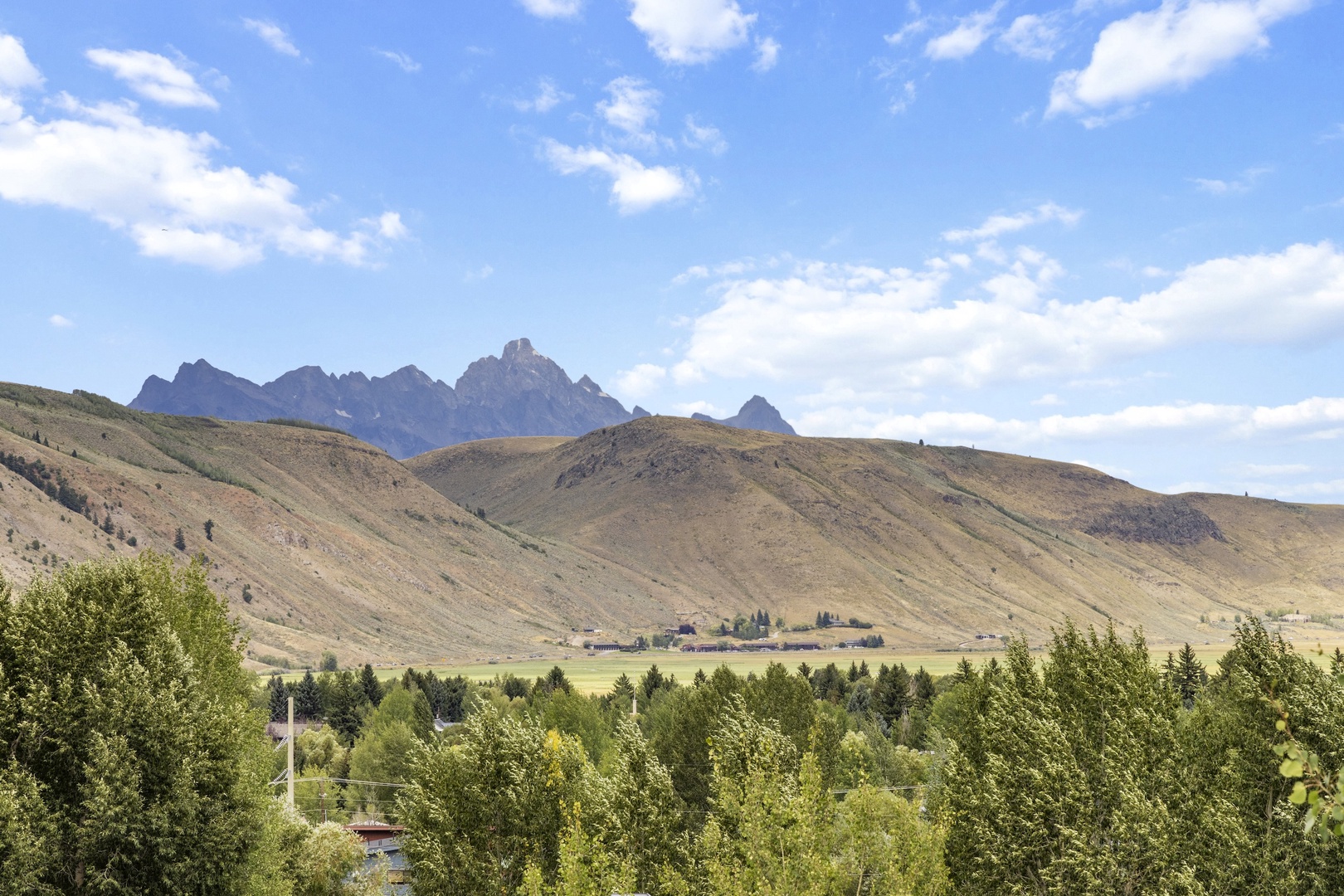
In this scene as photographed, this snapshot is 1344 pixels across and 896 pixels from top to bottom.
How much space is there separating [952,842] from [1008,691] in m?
7.00

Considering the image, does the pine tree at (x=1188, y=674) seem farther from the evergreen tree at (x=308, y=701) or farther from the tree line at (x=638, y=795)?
the evergreen tree at (x=308, y=701)

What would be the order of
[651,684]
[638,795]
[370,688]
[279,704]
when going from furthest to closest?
[370,688] < [651,684] < [279,704] < [638,795]

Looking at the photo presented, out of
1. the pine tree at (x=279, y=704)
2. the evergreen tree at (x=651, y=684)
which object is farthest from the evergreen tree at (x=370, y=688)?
the evergreen tree at (x=651, y=684)

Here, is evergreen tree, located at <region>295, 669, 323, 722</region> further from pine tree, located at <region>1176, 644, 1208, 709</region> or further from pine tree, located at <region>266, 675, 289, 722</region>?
pine tree, located at <region>1176, 644, 1208, 709</region>

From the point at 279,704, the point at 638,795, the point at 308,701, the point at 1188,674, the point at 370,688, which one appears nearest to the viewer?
the point at 638,795

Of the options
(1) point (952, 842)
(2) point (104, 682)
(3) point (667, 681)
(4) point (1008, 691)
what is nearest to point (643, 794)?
(1) point (952, 842)

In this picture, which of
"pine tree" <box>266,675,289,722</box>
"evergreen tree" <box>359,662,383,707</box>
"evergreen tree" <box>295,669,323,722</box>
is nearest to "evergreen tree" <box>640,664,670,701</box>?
"evergreen tree" <box>359,662,383,707</box>

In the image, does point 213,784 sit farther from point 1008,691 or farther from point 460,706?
point 460,706

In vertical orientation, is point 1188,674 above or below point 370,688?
above

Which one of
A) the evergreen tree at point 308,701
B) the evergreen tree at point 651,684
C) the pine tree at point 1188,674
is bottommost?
the evergreen tree at point 308,701

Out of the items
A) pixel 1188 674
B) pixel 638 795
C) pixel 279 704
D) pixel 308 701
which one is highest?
pixel 638 795

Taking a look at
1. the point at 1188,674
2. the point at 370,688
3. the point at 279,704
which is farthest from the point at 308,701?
the point at 1188,674

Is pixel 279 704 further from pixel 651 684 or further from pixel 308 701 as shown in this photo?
pixel 651 684

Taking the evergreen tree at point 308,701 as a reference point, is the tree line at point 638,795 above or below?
above
